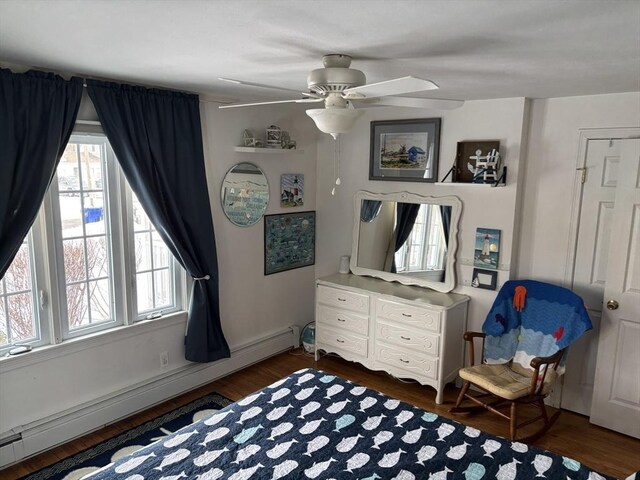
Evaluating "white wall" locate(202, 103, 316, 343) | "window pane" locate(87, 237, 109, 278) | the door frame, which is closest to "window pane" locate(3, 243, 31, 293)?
"window pane" locate(87, 237, 109, 278)

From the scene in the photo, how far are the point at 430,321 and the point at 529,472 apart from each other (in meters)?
1.70

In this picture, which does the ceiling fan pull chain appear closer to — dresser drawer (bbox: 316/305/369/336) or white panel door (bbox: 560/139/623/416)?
dresser drawer (bbox: 316/305/369/336)

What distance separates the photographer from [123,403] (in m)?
3.35

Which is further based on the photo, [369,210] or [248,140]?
[369,210]

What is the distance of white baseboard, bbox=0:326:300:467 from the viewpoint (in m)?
2.89

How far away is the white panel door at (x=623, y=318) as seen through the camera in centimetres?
314

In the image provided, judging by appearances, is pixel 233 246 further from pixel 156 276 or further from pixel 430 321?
pixel 430 321

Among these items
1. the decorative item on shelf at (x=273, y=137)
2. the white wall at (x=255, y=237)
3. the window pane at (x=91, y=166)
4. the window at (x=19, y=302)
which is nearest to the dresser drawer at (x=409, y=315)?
the white wall at (x=255, y=237)

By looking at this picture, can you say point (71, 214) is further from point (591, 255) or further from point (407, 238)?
point (591, 255)

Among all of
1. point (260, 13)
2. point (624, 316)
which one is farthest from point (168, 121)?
point (624, 316)

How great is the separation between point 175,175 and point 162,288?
3.01ft

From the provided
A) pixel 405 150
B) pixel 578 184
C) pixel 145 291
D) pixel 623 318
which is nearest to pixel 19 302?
pixel 145 291

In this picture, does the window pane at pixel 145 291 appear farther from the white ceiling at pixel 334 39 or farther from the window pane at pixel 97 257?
the white ceiling at pixel 334 39

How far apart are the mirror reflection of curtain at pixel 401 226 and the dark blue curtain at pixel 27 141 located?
2.70 metres
